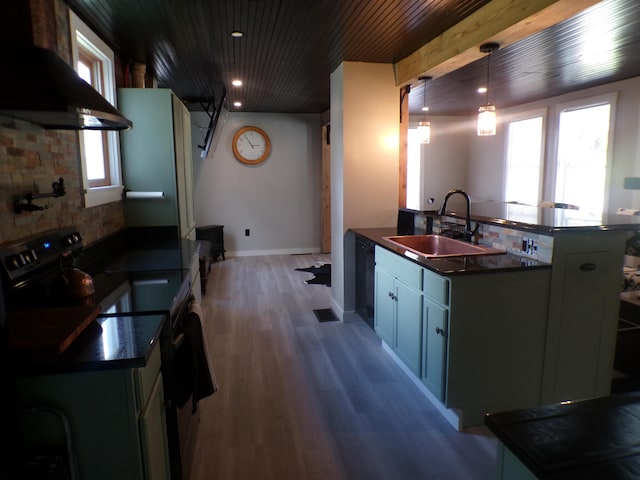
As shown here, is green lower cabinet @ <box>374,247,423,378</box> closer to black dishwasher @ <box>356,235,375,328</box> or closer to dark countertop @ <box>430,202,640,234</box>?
black dishwasher @ <box>356,235,375,328</box>

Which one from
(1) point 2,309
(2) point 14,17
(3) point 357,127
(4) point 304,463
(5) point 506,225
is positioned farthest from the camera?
(3) point 357,127

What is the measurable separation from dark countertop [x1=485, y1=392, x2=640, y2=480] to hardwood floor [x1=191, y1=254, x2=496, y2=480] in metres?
1.29

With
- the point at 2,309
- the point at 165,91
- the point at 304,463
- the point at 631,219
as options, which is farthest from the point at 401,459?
the point at 165,91

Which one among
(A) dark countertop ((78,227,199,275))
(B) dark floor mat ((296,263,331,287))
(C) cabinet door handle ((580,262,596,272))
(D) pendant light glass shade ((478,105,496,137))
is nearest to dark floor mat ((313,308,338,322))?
(B) dark floor mat ((296,263,331,287))

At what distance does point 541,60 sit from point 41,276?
13.6ft

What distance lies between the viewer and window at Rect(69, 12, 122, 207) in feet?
8.45

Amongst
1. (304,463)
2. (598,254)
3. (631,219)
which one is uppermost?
(631,219)

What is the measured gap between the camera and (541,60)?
385 centimetres

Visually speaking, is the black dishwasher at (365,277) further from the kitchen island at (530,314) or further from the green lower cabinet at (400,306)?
the kitchen island at (530,314)

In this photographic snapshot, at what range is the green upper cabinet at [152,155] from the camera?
10.6ft

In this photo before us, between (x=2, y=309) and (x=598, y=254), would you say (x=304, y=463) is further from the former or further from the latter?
(x=598, y=254)

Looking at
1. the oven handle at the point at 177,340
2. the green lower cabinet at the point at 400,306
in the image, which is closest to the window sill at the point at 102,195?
the oven handle at the point at 177,340

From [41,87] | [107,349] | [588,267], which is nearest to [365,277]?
[588,267]

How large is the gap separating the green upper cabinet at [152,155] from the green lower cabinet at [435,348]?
2059 millimetres
